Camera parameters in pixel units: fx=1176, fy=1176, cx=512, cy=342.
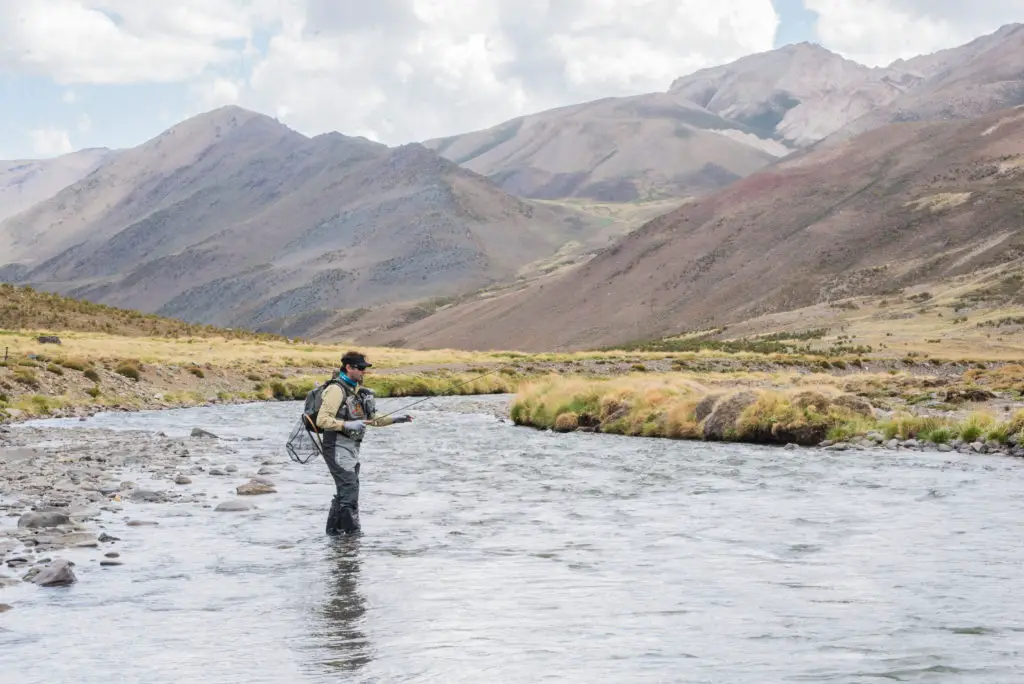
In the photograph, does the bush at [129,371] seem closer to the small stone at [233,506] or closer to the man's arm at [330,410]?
the small stone at [233,506]

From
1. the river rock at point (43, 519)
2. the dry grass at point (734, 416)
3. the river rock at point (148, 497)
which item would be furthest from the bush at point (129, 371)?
the river rock at point (43, 519)

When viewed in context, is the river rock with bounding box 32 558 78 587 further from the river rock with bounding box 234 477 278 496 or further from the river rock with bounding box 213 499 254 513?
the river rock with bounding box 234 477 278 496

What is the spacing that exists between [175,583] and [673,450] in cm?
1959

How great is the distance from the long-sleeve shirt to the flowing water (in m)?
1.90

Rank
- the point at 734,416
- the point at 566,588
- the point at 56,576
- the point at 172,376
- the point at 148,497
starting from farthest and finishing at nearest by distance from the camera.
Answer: the point at 172,376, the point at 734,416, the point at 148,497, the point at 566,588, the point at 56,576

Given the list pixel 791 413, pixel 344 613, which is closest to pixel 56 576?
pixel 344 613

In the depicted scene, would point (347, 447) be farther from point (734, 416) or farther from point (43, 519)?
point (734, 416)

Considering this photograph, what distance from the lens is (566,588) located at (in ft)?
48.8

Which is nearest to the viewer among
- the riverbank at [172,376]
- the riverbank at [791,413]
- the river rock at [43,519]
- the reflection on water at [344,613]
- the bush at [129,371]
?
the reflection on water at [344,613]

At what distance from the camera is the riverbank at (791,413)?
3116cm

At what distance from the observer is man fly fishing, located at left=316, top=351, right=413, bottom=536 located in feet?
56.3

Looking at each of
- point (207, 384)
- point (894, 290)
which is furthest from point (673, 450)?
point (894, 290)

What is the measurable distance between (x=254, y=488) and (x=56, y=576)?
923 centimetres

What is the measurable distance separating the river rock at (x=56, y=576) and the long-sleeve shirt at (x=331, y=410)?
3.99 m
